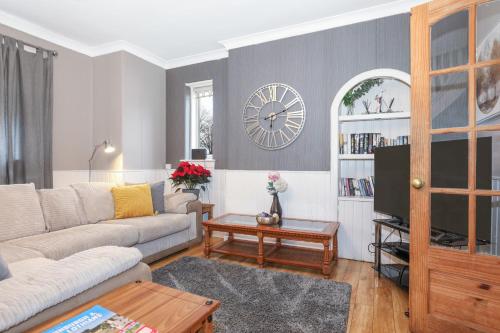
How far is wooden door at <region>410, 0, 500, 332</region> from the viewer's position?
156 cm

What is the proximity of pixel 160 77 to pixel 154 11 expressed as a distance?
1554 mm

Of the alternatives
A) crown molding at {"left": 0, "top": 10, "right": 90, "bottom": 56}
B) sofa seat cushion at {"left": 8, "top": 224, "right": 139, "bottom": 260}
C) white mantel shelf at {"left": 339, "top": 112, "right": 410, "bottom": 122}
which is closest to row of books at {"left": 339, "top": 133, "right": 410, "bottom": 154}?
white mantel shelf at {"left": 339, "top": 112, "right": 410, "bottom": 122}

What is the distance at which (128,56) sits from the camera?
4023 mm

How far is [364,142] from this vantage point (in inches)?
125

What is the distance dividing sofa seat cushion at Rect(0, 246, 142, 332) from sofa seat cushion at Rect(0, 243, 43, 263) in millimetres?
220

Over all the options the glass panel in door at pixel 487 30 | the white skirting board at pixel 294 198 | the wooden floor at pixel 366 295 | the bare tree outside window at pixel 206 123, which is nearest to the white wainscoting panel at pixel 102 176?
the white skirting board at pixel 294 198

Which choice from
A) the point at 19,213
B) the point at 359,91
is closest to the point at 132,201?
the point at 19,213

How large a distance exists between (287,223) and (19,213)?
2504 millimetres

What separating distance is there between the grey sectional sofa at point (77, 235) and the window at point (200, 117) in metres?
1.21

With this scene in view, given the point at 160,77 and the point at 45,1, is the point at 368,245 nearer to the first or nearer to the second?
the point at 160,77

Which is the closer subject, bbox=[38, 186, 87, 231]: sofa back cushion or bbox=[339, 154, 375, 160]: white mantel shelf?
bbox=[38, 186, 87, 231]: sofa back cushion

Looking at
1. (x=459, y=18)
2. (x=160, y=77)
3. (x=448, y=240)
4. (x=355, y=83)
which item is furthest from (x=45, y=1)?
(x=448, y=240)

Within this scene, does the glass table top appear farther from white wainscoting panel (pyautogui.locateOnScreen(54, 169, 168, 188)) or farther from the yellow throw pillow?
white wainscoting panel (pyautogui.locateOnScreen(54, 169, 168, 188))

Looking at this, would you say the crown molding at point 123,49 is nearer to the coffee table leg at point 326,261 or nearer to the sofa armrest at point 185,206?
the sofa armrest at point 185,206
